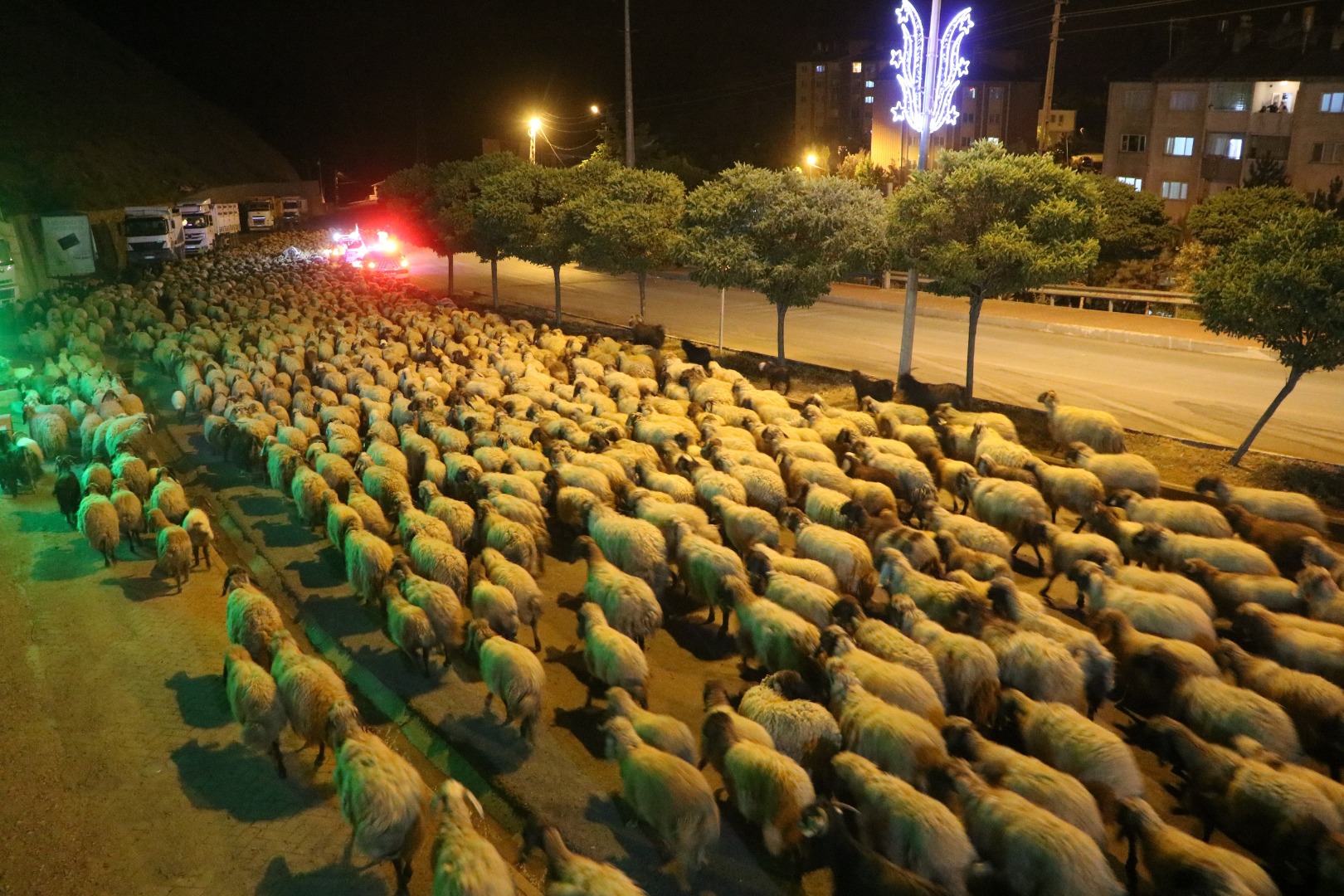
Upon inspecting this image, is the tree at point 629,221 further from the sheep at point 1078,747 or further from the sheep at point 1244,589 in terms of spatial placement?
the sheep at point 1078,747

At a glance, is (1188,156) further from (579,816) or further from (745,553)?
(579,816)

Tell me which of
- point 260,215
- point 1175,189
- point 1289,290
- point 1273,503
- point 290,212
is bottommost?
point 1273,503

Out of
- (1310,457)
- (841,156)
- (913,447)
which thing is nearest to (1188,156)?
(841,156)

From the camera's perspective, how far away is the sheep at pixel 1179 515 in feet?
35.6

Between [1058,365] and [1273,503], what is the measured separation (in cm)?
1265

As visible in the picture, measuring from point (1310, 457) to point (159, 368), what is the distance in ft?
79.8

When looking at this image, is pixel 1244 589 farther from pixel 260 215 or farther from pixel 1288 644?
pixel 260 215

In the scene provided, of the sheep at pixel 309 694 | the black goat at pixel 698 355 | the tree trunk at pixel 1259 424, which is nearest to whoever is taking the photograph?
the sheep at pixel 309 694

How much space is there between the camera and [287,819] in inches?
291

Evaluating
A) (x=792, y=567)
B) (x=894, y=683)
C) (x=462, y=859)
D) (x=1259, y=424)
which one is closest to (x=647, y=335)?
(x=1259, y=424)

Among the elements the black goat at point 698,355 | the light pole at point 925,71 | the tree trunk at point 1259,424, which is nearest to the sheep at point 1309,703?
the tree trunk at point 1259,424

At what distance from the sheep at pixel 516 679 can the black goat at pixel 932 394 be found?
1148cm

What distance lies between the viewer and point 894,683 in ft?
25.1

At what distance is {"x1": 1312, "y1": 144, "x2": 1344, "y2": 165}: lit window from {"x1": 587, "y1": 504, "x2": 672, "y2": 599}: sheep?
5005 cm
